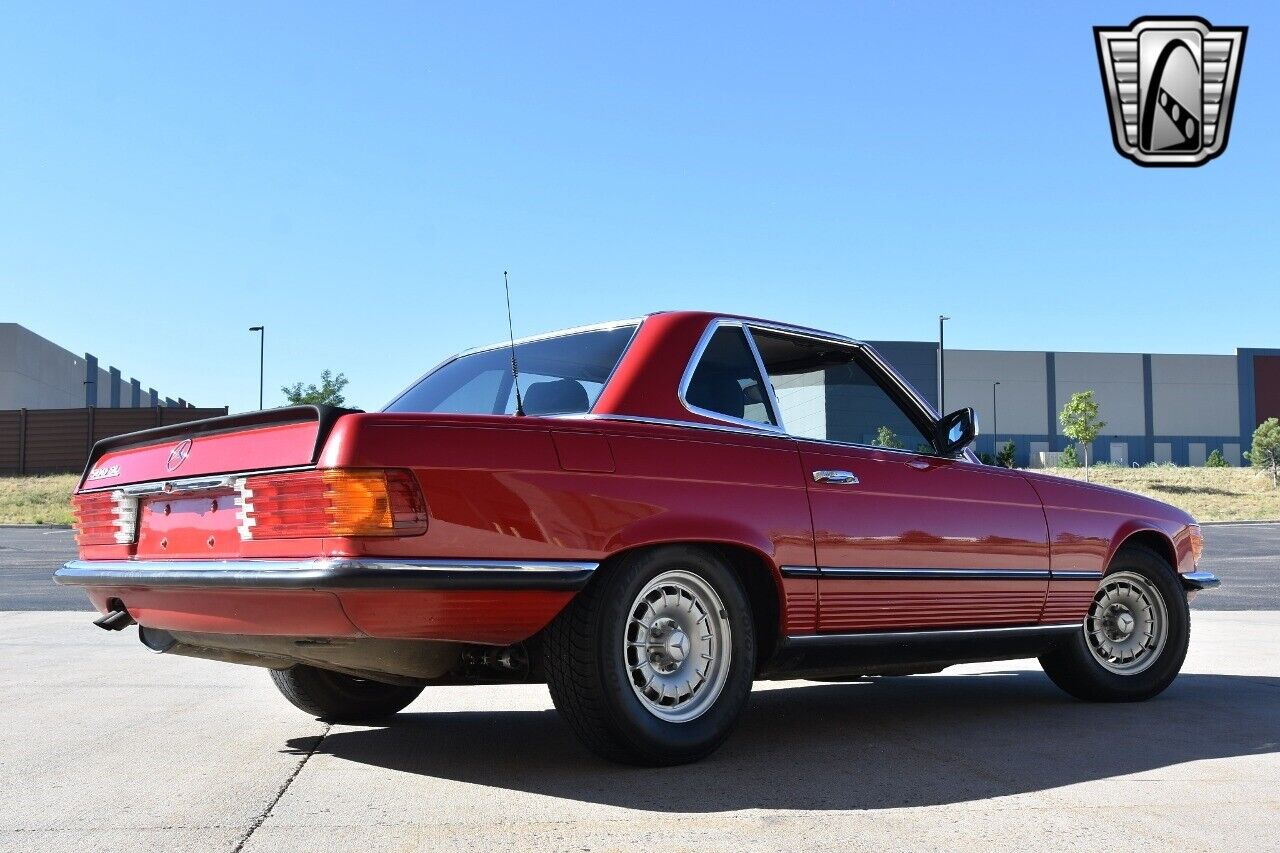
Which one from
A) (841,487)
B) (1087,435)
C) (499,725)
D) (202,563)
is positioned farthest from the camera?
(1087,435)

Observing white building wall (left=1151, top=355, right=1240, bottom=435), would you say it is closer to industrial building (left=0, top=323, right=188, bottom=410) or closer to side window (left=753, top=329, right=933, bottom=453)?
industrial building (left=0, top=323, right=188, bottom=410)

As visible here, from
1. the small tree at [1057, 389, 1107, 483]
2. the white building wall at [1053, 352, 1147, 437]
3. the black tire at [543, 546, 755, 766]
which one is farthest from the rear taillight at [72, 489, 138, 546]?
the white building wall at [1053, 352, 1147, 437]

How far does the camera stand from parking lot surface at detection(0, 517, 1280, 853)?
127 inches

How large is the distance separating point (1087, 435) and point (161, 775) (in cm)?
6121

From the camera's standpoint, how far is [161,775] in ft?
13.3

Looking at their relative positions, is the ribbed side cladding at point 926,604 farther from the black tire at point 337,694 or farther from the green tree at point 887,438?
the black tire at point 337,694

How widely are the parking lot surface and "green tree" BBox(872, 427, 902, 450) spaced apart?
1.16m

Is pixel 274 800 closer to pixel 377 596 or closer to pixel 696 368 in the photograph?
pixel 377 596

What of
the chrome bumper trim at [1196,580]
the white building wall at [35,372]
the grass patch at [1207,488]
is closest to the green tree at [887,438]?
the chrome bumper trim at [1196,580]

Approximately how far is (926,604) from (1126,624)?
1.69m

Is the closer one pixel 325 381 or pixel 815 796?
pixel 815 796

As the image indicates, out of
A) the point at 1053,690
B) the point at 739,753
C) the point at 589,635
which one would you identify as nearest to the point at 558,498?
the point at 589,635

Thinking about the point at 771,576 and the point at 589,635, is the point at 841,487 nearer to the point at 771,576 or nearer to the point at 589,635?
the point at 771,576

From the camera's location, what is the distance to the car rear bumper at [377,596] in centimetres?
346
